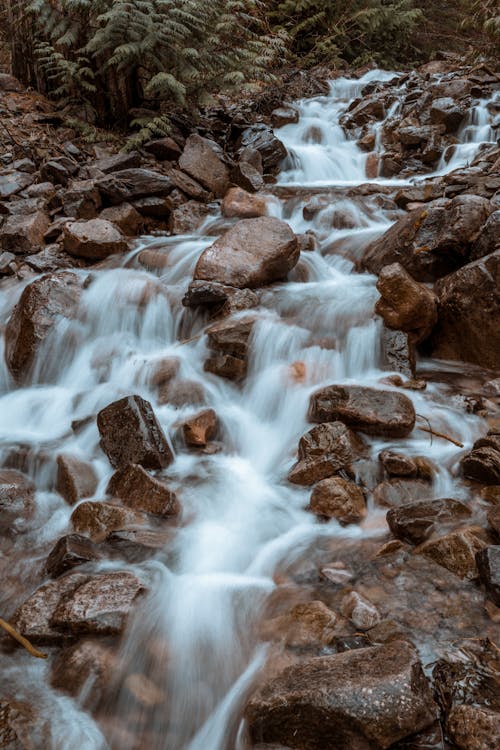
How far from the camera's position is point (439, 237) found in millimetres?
5438

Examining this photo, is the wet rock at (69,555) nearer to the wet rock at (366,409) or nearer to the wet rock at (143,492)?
the wet rock at (143,492)

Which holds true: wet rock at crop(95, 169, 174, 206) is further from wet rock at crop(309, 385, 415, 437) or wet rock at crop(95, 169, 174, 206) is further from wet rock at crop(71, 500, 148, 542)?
wet rock at crop(71, 500, 148, 542)

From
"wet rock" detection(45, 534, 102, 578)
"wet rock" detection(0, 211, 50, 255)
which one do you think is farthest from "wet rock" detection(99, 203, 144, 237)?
"wet rock" detection(45, 534, 102, 578)

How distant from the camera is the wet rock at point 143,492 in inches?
136

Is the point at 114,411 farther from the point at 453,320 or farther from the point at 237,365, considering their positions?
the point at 453,320

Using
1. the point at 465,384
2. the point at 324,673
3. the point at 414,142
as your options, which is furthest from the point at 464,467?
the point at 414,142

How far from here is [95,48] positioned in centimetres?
846

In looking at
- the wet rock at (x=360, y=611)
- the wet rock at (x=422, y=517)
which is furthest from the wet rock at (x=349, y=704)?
the wet rock at (x=422, y=517)

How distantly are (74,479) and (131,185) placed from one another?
5.41m

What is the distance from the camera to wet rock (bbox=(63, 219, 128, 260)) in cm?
662

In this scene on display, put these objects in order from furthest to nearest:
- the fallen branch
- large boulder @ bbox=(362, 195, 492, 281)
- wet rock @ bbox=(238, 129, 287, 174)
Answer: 1. wet rock @ bbox=(238, 129, 287, 174)
2. large boulder @ bbox=(362, 195, 492, 281)
3. the fallen branch

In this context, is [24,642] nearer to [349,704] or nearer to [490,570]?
[349,704]

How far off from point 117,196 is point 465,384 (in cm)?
561

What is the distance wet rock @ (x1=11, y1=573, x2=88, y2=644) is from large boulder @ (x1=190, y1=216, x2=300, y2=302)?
382cm
